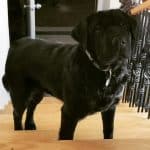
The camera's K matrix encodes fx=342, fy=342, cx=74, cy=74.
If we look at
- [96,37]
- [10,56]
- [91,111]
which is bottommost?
[91,111]

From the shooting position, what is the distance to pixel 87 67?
5.45 feet

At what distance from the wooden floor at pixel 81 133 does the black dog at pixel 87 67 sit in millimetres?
182

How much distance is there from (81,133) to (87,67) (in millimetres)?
770

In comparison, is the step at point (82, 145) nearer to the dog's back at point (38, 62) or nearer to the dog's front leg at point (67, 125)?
the dog's front leg at point (67, 125)

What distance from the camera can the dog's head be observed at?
1557 mm

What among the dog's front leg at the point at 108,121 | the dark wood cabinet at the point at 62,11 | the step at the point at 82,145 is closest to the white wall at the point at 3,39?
the dark wood cabinet at the point at 62,11

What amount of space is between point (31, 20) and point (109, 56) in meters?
2.44

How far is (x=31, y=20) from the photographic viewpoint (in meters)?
3.86

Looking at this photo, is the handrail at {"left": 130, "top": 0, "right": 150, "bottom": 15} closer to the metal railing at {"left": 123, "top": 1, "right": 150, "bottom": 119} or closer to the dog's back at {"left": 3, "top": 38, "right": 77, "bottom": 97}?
the metal railing at {"left": 123, "top": 1, "right": 150, "bottom": 119}

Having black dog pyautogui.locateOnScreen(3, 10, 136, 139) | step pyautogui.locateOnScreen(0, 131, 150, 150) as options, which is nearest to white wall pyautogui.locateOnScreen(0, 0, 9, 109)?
black dog pyautogui.locateOnScreen(3, 10, 136, 139)

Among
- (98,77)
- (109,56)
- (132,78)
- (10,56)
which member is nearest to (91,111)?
(98,77)

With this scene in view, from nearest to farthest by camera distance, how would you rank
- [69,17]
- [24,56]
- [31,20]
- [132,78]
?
[24,56] < [132,78] < [31,20] < [69,17]

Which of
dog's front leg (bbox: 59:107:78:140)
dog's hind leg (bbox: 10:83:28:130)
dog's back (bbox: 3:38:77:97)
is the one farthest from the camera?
dog's hind leg (bbox: 10:83:28:130)

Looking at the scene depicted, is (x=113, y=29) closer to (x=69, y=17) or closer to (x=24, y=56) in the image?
(x=24, y=56)
